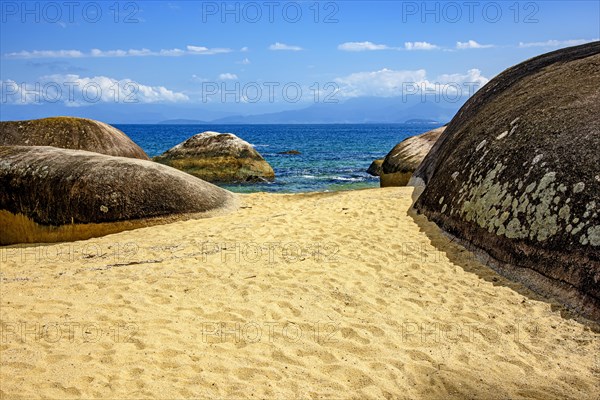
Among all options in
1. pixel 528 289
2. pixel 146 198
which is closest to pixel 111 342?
pixel 528 289

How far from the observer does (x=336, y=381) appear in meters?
4.13

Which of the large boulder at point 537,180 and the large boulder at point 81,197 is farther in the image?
the large boulder at point 81,197

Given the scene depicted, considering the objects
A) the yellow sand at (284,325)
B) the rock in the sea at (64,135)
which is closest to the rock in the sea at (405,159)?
the rock in the sea at (64,135)

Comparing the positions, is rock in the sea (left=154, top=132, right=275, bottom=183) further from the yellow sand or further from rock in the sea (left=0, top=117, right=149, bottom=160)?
the yellow sand

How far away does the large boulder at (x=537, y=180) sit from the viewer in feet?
18.6

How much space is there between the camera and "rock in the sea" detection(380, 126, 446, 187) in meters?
16.4

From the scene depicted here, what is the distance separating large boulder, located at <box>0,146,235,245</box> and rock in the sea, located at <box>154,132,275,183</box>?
11754 millimetres

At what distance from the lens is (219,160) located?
73.7 ft

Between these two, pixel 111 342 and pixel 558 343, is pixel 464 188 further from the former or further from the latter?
pixel 111 342

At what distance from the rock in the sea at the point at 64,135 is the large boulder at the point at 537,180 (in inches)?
379

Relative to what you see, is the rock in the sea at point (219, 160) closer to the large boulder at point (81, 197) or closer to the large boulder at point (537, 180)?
the large boulder at point (81, 197)

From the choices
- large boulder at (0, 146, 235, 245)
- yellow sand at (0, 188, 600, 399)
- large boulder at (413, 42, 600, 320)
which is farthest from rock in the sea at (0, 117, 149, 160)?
large boulder at (413, 42, 600, 320)

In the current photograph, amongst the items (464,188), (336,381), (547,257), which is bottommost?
(336,381)

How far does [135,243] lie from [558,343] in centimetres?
626
